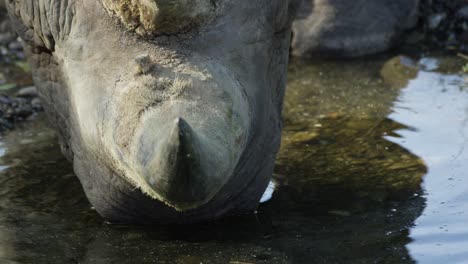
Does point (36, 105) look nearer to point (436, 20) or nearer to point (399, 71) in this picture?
point (399, 71)

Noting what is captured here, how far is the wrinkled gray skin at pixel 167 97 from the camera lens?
363 cm

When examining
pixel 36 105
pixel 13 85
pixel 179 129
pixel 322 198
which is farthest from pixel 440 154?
pixel 13 85

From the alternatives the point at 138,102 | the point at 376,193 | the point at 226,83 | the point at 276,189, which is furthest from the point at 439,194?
the point at 138,102

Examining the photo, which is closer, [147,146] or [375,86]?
[147,146]

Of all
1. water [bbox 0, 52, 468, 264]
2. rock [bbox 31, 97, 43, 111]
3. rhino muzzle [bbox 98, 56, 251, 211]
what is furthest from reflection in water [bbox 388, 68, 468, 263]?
rock [bbox 31, 97, 43, 111]

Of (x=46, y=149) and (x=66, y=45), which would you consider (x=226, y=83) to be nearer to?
(x=66, y=45)

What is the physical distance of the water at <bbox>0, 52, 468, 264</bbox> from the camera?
4223mm

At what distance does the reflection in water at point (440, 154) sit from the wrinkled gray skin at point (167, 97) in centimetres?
77

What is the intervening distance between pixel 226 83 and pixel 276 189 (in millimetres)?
1177

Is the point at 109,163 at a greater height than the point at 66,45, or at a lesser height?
lesser

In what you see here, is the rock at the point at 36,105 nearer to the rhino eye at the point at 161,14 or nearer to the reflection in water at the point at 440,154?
the reflection in water at the point at 440,154

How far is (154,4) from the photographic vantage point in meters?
3.75

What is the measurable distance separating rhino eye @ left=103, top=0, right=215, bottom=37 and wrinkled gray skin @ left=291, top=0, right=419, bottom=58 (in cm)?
341

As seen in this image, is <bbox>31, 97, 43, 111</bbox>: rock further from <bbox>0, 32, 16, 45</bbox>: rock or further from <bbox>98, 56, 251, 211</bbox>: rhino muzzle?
<bbox>98, 56, 251, 211</bbox>: rhino muzzle
